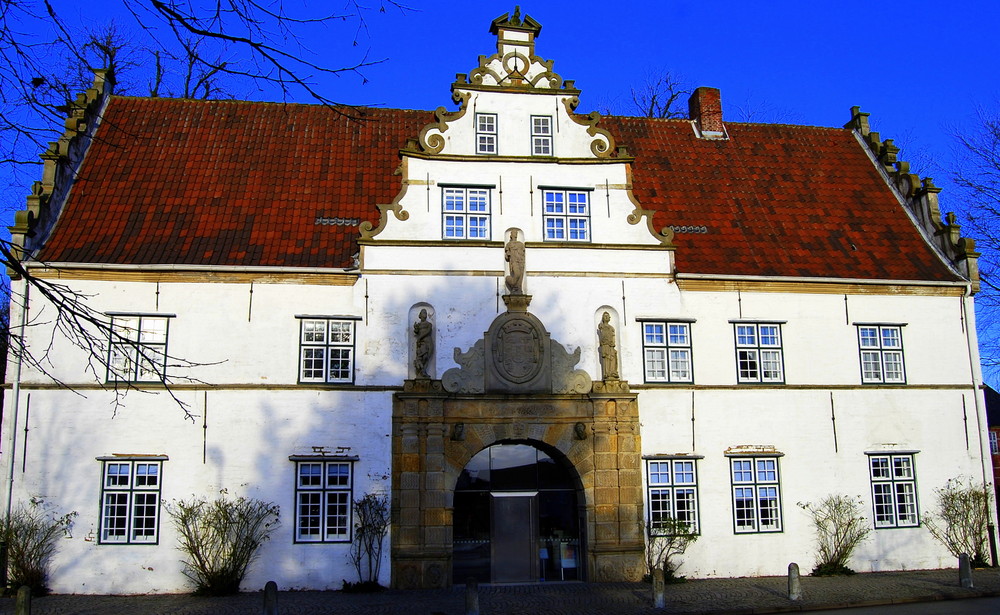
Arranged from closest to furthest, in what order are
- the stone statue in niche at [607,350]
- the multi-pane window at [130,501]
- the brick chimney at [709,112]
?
the multi-pane window at [130,501]
the stone statue in niche at [607,350]
the brick chimney at [709,112]

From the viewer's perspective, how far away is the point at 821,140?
23.8m

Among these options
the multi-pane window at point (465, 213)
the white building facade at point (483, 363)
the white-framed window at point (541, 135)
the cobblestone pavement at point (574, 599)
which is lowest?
the cobblestone pavement at point (574, 599)

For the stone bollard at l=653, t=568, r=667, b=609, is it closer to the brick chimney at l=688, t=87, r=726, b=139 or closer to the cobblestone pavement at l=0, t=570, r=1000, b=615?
the cobblestone pavement at l=0, t=570, r=1000, b=615

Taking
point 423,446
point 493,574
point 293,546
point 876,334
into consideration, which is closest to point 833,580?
point 876,334

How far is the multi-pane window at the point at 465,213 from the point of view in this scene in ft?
60.4

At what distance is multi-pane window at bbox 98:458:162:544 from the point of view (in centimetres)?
1623

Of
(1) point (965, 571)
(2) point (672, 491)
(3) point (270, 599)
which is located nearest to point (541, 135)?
(2) point (672, 491)

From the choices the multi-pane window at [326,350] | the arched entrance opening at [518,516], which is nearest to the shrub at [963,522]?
the arched entrance opening at [518,516]

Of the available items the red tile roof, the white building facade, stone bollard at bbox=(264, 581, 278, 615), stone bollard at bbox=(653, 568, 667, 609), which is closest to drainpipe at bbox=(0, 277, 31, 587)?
the white building facade

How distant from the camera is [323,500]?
16.7m

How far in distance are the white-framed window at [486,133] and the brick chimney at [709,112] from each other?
289 inches

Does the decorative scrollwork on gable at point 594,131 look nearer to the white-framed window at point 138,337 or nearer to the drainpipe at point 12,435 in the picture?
the white-framed window at point 138,337

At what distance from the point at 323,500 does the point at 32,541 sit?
5388 mm

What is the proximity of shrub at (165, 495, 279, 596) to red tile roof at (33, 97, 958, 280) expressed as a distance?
16.3ft
